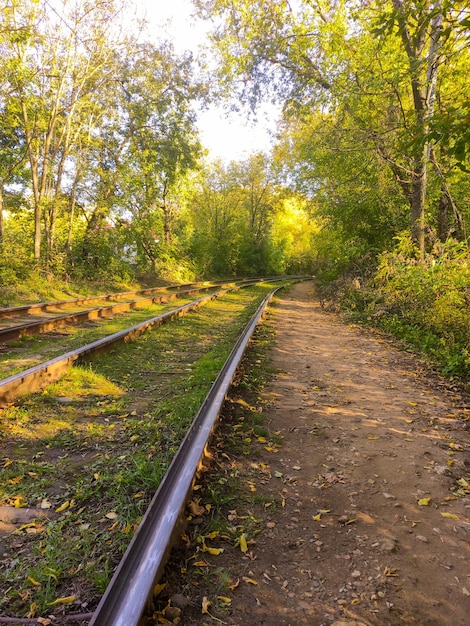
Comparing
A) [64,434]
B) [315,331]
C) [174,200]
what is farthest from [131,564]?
[174,200]

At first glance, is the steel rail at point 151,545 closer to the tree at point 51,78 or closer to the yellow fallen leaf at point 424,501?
the yellow fallen leaf at point 424,501

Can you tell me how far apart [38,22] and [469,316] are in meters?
15.4

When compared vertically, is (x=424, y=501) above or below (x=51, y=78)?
below

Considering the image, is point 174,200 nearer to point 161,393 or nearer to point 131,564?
point 161,393

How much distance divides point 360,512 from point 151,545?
57.7 inches

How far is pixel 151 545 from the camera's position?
193 cm

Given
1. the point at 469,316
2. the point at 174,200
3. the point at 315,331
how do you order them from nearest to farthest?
the point at 469,316 → the point at 315,331 → the point at 174,200

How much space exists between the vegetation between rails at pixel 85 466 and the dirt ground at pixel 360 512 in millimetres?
668

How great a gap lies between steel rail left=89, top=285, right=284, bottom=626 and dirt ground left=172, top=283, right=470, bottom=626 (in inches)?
12.2

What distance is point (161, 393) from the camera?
4629 mm

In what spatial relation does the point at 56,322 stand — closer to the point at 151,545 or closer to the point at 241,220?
the point at 151,545

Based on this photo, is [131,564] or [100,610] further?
[131,564]

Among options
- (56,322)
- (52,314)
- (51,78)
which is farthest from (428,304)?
(51,78)

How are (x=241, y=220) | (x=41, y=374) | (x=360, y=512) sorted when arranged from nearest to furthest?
(x=360, y=512), (x=41, y=374), (x=241, y=220)
